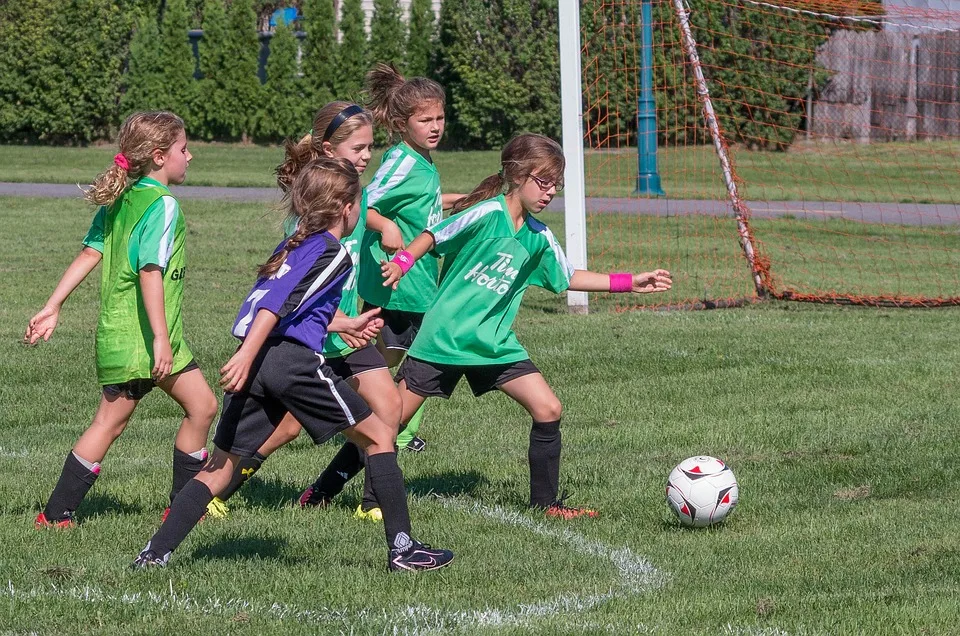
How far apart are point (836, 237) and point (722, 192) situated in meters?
4.69

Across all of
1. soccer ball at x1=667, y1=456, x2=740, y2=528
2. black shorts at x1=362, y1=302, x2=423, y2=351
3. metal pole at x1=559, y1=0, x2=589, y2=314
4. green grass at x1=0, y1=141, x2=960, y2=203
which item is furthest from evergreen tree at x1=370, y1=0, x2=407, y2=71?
soccer ball at x1=667, y1=456, x2=740, y2=528

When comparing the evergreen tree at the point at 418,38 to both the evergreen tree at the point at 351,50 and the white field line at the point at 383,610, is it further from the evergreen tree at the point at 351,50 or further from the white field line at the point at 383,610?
the white field line at the point at 383,610

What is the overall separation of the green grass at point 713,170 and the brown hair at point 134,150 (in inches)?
643

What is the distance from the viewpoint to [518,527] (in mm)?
5324

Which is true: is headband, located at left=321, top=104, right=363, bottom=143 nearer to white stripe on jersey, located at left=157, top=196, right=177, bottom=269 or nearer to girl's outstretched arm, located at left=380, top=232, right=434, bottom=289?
girl's outstretched arm, located at left=380, top=232, right=434, bottom=289

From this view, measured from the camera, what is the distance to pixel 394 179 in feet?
20.9

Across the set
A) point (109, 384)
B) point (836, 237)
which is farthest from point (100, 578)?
point (836, 237)

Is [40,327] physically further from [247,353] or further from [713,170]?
[713,170]

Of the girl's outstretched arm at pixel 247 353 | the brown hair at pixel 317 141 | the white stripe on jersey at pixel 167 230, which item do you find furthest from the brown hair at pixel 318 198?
the brown hair at pixel 317 141

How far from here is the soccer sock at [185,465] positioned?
5.30 metres

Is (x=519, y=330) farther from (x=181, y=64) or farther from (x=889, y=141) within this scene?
(x=181, y=64)

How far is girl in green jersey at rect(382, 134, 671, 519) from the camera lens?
5.45 m

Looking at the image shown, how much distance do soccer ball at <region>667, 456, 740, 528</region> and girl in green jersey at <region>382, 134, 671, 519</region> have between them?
41 cm

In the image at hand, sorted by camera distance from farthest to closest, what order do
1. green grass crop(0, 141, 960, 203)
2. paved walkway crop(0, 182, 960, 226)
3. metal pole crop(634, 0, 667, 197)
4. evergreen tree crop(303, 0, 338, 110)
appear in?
evergreen tree crop(303, 0, 338, 110), green grass crop(0, 141, 960, 203), paved walkway crop(0, 182, 960, 226), metal pole crop(634, 0, 667, 197)
